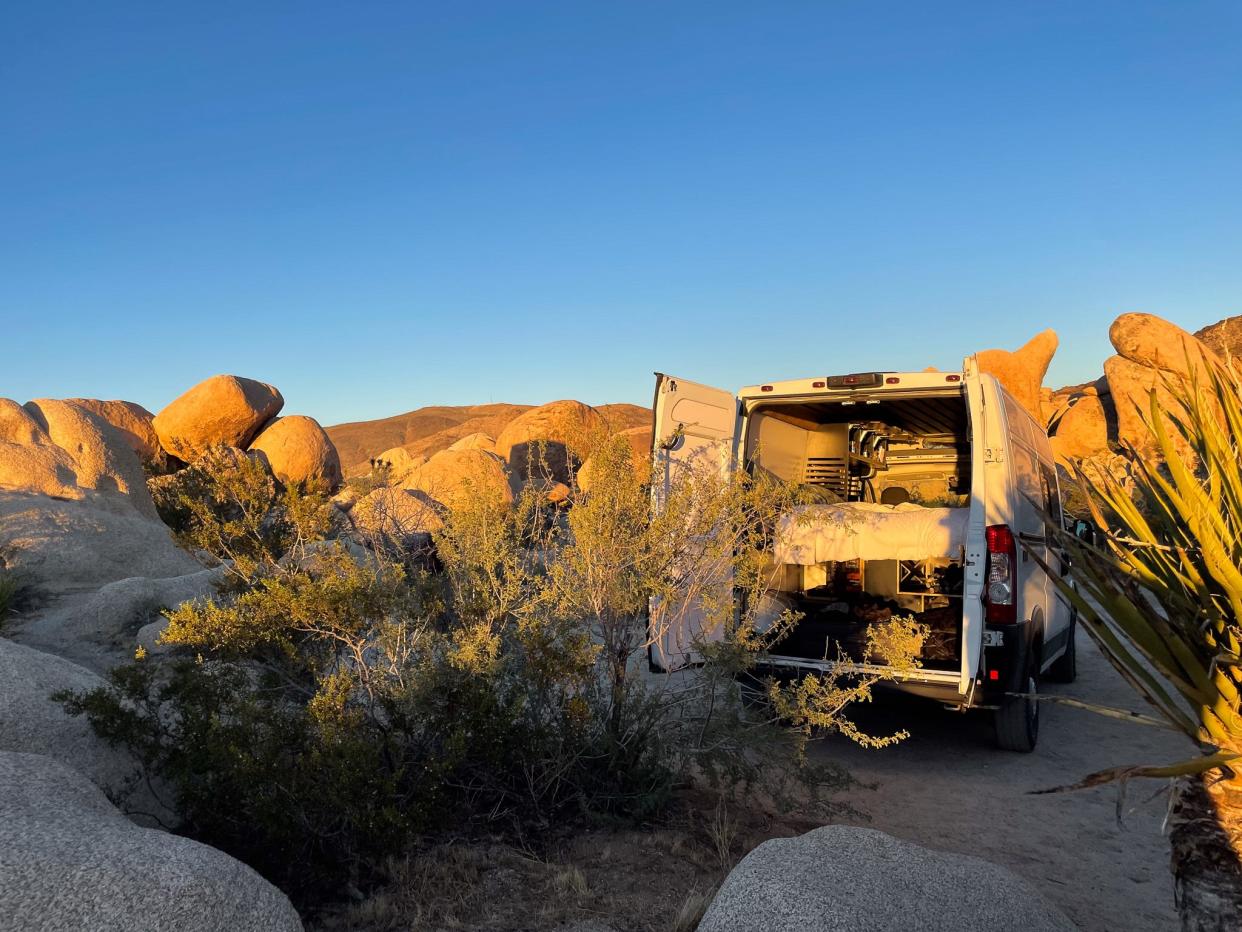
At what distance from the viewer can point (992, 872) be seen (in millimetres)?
3424

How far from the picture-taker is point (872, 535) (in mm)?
6539

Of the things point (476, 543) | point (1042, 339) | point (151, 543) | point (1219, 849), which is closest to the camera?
point (1219, 849)

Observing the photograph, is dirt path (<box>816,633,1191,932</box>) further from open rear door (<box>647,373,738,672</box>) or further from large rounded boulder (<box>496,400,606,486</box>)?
large rounded boulder (<box>496,400,606,486</box>)

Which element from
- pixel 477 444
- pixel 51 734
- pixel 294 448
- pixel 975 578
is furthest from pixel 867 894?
pixel 294 448

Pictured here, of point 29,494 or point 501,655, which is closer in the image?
point 501,655

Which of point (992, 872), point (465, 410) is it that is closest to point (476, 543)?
point (992, 872)

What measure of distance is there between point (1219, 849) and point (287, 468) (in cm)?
2674

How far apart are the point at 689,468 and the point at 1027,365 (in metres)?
32.3

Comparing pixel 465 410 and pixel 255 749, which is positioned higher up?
pixel 465 410

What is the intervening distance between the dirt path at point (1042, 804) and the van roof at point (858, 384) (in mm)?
2096

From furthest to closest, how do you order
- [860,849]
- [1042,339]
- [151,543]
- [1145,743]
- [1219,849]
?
[1042,339], [151,543], [1145,743], [860,849], [1219,849]

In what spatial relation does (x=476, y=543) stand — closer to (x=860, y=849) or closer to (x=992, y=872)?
(x=860, y=849)

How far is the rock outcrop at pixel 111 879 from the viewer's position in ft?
8.48

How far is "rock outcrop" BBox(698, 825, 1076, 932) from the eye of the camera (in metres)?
2.99
